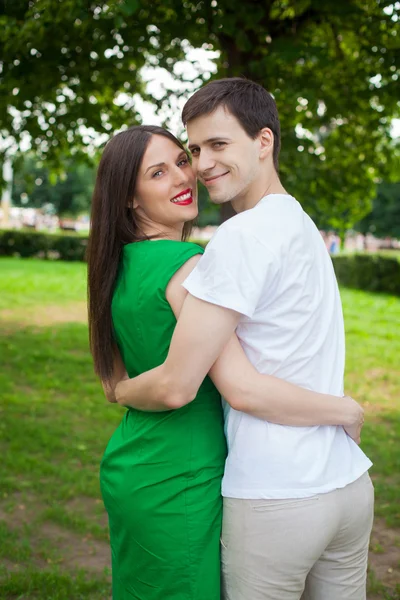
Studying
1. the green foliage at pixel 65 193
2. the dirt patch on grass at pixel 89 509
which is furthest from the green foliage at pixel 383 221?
the dirt patch on grass at pixel 89 509

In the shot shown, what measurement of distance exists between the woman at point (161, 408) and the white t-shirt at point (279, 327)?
0.05 m

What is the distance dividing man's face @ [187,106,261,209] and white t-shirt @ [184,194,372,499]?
0.15 m

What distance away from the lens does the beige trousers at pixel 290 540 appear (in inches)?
75.0

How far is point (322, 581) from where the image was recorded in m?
2.11

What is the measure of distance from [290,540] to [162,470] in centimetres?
42

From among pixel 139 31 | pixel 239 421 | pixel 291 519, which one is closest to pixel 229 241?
pixel 239 421

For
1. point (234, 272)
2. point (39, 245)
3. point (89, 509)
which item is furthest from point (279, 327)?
point (39, 245)

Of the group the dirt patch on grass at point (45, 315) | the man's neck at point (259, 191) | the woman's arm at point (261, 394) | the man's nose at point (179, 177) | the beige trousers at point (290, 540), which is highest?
the man's nose at point (179, 177)

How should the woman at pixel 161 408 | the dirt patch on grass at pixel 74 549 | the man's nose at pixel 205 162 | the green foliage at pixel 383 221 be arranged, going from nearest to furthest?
the woman at pixel 161 408, the man's nose at pixel 205 162, the dirt patch on grass at pixel 74 549, the green foliage at pixel 383 221

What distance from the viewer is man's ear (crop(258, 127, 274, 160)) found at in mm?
2114

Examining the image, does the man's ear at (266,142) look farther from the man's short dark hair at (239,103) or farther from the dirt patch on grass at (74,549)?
the dirt patch on grass at (74,549)

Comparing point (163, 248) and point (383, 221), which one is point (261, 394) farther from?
point (383, 221)

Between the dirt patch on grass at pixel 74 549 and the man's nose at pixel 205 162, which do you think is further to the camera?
the dirt patch on grass at pixel 74 549

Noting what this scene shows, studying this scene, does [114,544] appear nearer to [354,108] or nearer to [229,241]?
[229,241]
